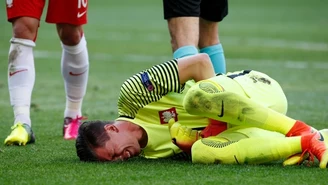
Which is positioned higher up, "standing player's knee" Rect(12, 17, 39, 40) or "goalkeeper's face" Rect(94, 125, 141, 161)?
"standing player's knee" Rect(12, 17, 39, 40)

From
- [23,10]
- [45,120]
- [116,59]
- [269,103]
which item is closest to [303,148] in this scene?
[269,103]

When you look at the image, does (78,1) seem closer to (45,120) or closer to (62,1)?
(62,1)

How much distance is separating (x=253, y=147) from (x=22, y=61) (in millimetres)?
1909

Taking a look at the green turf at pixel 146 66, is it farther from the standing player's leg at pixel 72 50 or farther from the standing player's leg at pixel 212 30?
the standing player's leg at pixel 212 30

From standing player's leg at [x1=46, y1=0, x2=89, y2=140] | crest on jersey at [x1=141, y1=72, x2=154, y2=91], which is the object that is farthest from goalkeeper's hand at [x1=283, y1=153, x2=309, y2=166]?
standing player's leg at [x1=46, y1=0, x2=89, y2=140]

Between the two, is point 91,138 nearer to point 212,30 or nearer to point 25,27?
point 25,27

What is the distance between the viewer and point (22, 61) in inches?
230

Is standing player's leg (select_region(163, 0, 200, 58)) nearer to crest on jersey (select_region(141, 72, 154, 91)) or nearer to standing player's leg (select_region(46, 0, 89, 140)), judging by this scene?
standing player's leg (select_region(46, 0, 89, 140))

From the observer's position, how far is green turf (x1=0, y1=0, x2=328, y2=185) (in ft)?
14.3

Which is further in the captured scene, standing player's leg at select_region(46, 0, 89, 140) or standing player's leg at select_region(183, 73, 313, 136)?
standing player's leg at select_region(46, 0, 89, 140)

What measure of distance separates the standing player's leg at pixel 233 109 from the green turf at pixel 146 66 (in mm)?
215

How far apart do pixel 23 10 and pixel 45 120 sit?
164cm

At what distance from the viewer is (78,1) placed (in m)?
6.02

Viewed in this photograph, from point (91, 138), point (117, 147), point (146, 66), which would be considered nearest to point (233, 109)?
point (117, 147)
